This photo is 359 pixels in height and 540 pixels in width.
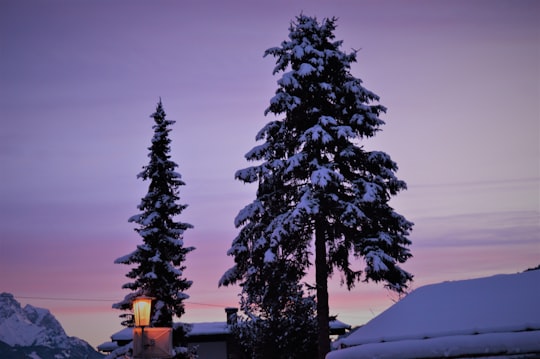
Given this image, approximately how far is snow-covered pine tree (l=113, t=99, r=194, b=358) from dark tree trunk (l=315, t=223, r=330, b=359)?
8031 millimetres

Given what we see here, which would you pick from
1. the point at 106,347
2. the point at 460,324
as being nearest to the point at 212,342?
the point at 106,347

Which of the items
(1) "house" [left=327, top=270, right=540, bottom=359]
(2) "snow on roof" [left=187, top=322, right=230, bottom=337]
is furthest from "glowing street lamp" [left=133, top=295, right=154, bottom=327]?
(2) "snow on roof" [left=187, top=322, right=230, bottom=337]

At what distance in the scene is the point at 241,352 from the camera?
33656 millimetres

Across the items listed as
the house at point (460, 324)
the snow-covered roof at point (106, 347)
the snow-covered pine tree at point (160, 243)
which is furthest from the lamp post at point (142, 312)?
the snow-covered roof at point (106, 347)

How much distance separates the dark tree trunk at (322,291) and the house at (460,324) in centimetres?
469

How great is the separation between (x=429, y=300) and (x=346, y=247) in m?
6.24

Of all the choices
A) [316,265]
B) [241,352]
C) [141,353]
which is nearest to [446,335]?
[141,353]

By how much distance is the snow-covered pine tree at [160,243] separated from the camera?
3250cm

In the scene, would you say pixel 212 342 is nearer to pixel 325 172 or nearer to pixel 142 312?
pixel 325 172

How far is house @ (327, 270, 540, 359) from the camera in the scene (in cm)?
→ 1741

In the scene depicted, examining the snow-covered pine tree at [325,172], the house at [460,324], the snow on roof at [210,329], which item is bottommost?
the house at [460,324]

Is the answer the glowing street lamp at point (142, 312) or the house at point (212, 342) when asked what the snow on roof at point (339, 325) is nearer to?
the house at point (212, 342)

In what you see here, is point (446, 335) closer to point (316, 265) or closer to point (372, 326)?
point (372, 326)

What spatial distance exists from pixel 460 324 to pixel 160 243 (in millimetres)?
17536
